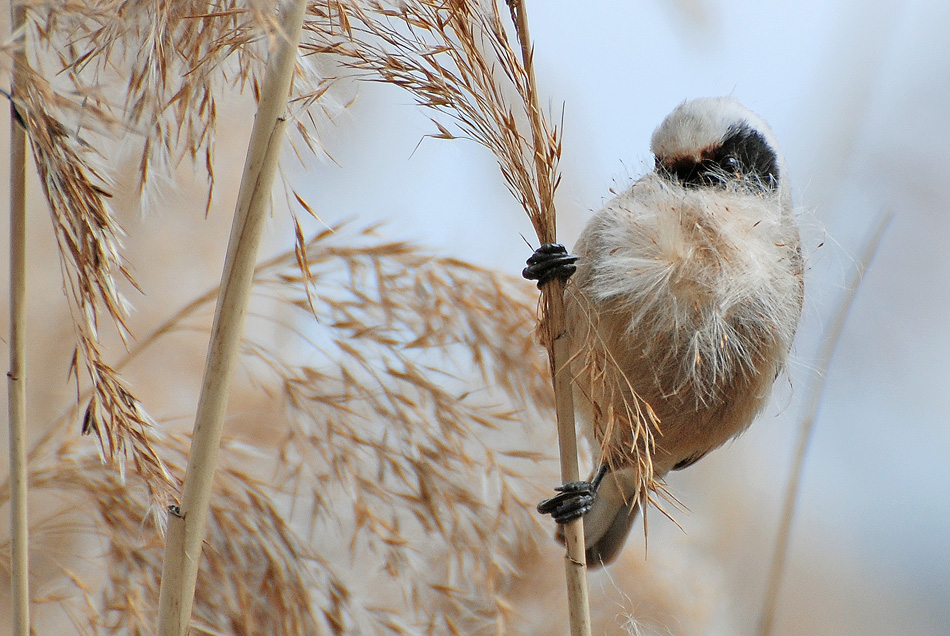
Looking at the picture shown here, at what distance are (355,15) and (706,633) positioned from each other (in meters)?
0.79

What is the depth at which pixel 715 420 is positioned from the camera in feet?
2.53

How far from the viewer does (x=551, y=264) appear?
18.9 inches

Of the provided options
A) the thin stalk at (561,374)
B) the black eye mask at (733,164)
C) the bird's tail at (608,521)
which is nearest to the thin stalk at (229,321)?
the thin stalk at (561,374)

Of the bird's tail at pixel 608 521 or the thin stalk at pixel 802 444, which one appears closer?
the thin stalk at pixel 802 444

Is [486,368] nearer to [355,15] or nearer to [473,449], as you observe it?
[473,449]

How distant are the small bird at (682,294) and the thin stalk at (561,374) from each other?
2 centimetres

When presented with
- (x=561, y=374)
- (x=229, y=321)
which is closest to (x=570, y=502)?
(x=561, y=374)

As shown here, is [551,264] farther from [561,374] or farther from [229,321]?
[229,321]

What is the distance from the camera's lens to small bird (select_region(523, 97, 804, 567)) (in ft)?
1.59

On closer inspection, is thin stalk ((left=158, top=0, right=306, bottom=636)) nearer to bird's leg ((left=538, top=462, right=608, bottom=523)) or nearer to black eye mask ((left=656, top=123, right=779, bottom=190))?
bird's leg ((left=538, top=462, right=608, bottom=523))

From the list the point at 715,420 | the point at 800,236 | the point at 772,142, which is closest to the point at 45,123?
the point at 800,236

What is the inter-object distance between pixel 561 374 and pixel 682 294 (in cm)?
13

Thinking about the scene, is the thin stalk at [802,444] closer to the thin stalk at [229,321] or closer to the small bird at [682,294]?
the small bird at [682,294]

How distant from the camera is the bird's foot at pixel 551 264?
1.57 ft
